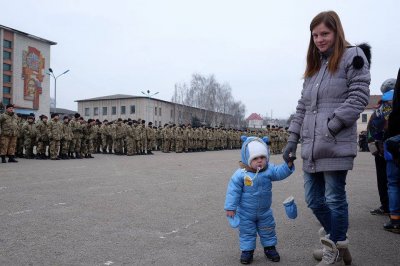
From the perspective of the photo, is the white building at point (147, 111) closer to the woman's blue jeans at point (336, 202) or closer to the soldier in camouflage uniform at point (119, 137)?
the soldier in camouflage uniform at point (119, 137)

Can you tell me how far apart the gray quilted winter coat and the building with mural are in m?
58.9

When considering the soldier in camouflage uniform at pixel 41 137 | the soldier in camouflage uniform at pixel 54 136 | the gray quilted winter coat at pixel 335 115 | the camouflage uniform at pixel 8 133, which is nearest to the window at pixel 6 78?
the soldier in camouflage uniform at pixel 41 137

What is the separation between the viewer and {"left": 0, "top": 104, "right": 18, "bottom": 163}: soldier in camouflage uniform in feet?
46.4

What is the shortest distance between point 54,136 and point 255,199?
15.0 meters

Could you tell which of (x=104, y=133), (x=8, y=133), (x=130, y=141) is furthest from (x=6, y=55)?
(x=8, y=133)

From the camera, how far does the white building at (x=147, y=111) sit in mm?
76062

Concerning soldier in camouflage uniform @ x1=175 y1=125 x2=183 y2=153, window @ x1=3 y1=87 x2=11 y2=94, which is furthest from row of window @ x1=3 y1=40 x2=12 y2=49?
soldier in camouflage uniform @ x1=175 y1=125 x2=183 y2=153

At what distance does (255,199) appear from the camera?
12.1 ft

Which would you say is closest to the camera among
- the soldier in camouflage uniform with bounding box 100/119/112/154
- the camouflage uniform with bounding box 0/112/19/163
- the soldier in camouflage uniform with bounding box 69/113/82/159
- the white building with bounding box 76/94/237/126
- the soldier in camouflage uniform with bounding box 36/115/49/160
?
the camouflage uniform with bounding box 0/112/19/163

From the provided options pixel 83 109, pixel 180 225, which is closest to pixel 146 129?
pixel 180 225

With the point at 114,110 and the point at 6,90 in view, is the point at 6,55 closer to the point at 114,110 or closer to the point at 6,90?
the point at 6,90

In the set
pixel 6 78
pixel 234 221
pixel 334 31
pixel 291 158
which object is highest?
pixel 6 78

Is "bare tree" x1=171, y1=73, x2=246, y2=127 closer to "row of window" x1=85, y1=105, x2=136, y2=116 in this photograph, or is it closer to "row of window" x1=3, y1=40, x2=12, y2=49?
"row of window" x1=85, y1=105, x2=136, y2=116

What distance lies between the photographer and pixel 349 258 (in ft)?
11.4
